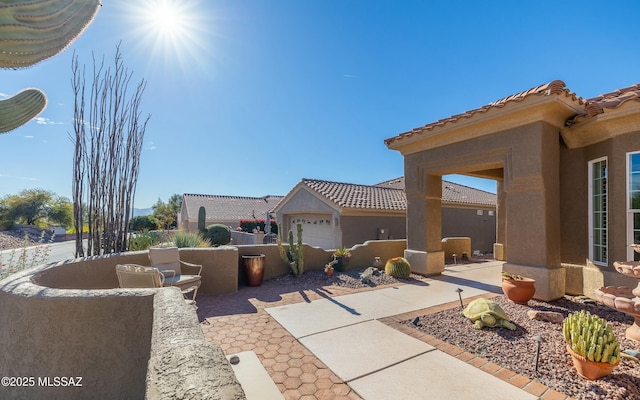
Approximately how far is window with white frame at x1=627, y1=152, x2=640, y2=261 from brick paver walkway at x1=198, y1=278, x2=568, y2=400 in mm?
3764

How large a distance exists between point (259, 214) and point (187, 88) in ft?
87.5

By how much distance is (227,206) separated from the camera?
34.2 meters

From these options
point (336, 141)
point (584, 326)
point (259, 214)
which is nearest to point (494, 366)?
point (584, 326)

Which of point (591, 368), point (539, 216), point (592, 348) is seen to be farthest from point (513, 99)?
point (591, 368)

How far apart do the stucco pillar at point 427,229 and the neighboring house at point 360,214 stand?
446 centimetres

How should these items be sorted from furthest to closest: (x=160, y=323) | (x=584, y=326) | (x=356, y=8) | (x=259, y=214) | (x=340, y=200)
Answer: (x=259, y=214)
(x=340, y=200)
(x=356, y=8)
(x=584, y=326)
(x=160, y=323)

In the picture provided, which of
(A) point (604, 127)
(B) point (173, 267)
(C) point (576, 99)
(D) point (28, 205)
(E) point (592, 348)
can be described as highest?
(C) point (576, 99)

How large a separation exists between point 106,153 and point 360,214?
10.7 meters

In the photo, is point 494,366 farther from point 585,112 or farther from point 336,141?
point 336,141

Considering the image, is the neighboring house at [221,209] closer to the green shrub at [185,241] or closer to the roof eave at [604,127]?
the green shrub at [185,241]

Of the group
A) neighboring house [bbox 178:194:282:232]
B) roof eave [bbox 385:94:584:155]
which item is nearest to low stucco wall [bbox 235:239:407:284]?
roof eave [bbox 385:94:584:155]

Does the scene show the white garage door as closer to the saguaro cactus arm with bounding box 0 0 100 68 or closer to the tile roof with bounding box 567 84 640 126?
the tile roof with bounding box 567 84 640 126

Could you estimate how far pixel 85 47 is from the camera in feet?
21.9

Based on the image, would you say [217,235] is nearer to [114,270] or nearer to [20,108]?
[114,270]
